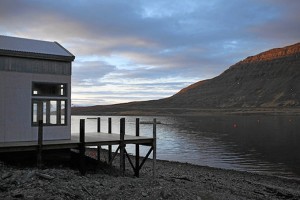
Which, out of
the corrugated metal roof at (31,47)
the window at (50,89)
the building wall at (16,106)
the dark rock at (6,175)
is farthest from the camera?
the window at (50,89)

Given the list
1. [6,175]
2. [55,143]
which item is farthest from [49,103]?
[6,175]

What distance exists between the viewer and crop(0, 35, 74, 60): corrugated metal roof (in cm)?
1889

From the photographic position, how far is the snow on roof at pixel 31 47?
62.0ft

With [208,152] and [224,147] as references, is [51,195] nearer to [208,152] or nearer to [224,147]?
[208,152]

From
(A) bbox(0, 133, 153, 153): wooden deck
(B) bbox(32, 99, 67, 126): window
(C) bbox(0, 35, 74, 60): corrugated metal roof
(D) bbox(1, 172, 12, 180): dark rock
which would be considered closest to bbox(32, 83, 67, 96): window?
(B) bbox(32, 99, 67, 126): window

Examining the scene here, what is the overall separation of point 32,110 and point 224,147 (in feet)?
116

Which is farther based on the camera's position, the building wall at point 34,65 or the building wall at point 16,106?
the building wall at point 34,65

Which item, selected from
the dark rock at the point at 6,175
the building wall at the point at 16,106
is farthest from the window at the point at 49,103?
the dark rock at the point at 6,175

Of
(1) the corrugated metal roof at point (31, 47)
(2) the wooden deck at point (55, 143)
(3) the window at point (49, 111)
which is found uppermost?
(1) the corrugated metal roof at point (31, 47)

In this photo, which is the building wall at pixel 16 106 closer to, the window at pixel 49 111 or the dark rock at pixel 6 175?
the window at pixel 49 111

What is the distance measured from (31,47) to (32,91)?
2665mm

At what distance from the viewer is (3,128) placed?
58.7 ft

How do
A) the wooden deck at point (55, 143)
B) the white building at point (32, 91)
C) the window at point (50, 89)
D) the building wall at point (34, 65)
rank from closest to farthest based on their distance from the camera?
the wooden deck at point (55, 143) < the white building at point (32, 91) < the building wall at point (34, 65) < the window at point (50, 89)

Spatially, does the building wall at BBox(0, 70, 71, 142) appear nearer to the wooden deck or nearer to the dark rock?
the wooden deck
